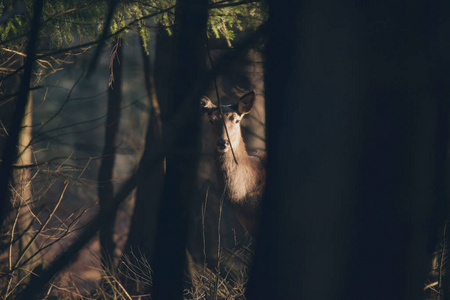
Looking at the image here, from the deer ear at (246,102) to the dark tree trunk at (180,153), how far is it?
136 cm

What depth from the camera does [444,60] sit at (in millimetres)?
2777

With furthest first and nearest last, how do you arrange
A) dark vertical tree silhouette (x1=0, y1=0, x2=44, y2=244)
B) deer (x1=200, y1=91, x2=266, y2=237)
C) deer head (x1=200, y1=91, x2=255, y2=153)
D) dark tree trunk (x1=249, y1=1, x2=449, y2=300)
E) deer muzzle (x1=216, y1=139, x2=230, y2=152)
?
deer (x1=200, y1=91, x2=266, y2=237)
deer head (x1=200, y1=91, x2=255, y2=153)
deer muzzle (x1=216, y1=139, x2=230, y2=152)
dark vertical tree silhouette (x1=0, y1=0, x2=44, y2=244)
dark tree trunk (x1=249, y1=1, x2=449, y2=300)

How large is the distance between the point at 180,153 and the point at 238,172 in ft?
5.13

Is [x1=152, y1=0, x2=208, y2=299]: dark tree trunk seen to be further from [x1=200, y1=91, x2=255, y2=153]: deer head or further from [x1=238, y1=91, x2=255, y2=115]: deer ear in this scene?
[x1=238, y1=91, x2=255, y2=115]: deer ear

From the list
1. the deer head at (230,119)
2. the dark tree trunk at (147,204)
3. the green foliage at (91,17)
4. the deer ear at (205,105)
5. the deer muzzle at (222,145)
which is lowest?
the dark tree trunk at (147,204)

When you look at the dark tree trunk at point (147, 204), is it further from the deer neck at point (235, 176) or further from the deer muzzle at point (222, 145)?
the deer muzzle at point (222, 145)

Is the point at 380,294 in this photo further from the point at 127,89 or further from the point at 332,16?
the point at 127,89

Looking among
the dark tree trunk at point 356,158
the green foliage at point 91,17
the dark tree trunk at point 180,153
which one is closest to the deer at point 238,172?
the green foliage at point 91,17

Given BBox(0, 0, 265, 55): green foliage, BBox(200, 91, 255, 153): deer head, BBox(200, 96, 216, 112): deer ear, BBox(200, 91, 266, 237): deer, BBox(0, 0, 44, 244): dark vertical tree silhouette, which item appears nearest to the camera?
BBox(0, 0, 44, 244): dark vertical tree silhouette

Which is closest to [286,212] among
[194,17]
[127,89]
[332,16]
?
[332,16]

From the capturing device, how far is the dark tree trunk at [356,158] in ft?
8.63

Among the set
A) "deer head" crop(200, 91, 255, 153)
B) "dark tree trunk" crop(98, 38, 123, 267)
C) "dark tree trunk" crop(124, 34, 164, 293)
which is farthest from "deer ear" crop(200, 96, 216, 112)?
"dark tree trunk" crop(98, 38, 123, 267)

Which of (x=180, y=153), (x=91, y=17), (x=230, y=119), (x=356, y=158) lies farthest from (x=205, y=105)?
(x=356, y=158)

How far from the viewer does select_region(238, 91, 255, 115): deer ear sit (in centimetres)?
591
